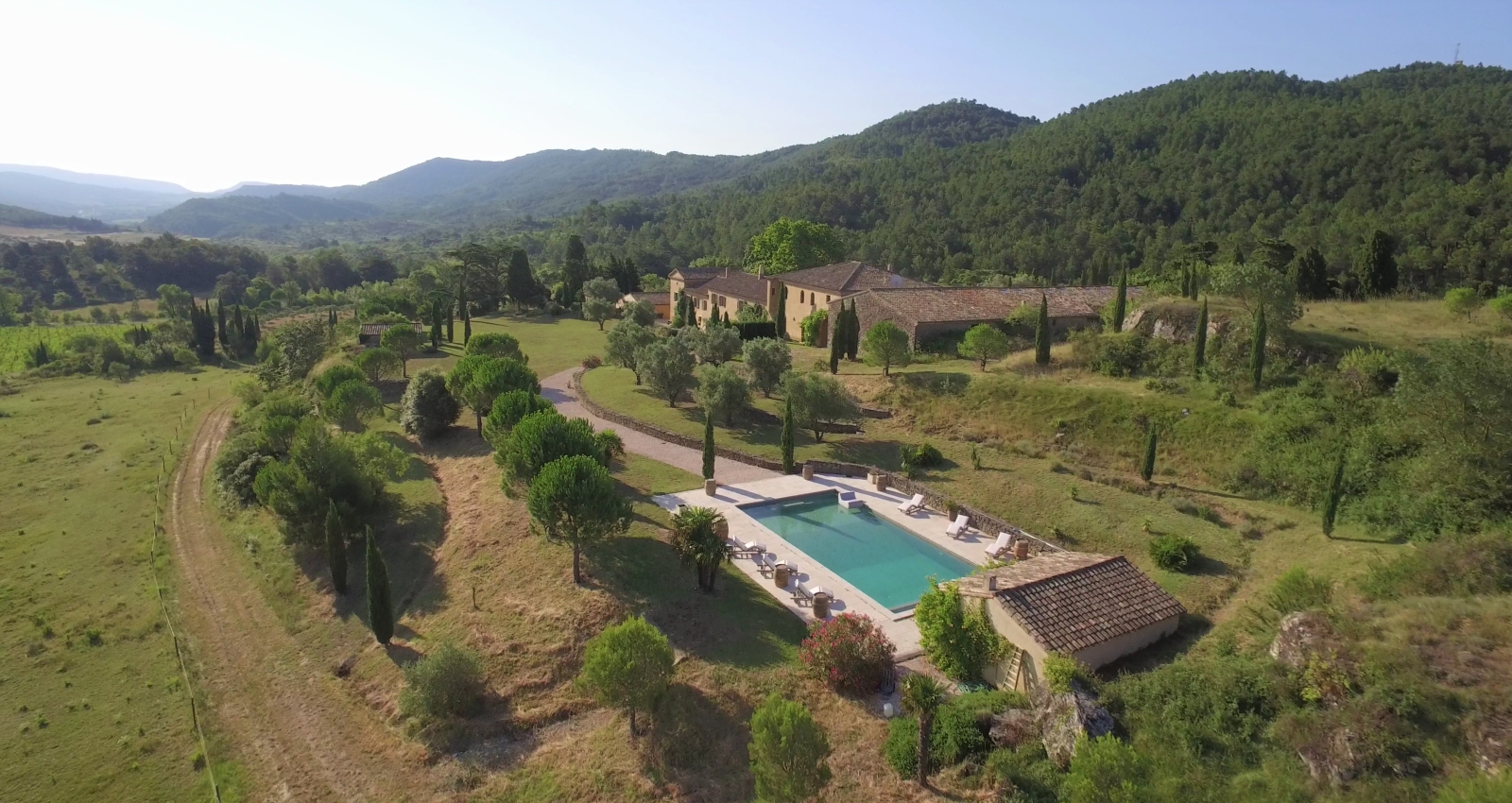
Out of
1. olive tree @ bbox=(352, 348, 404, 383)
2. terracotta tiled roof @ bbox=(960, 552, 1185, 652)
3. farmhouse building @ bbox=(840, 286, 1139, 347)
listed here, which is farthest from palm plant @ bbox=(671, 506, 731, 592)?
olive tree @ bbox=(352, 348, 404, 383)

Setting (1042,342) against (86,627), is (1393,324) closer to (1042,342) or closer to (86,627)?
(1042,342)

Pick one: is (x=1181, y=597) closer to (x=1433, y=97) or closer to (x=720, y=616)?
(x=720, y=616)

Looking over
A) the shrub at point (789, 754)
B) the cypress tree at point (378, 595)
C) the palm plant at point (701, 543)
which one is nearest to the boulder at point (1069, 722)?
the shrub at point (789, 754)

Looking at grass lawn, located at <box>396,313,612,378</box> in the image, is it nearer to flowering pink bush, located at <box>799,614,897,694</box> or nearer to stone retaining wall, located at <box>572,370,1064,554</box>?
stone retaining wall, located at <box>572,370,1064,554</box>

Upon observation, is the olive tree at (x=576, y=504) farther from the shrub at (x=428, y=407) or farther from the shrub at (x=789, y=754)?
the shrub at (x=428, y=407)

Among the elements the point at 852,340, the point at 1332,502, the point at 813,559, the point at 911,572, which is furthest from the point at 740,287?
the point at 1332,502

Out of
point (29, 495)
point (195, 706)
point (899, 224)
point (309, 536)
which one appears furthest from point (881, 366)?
point (899, 224)
